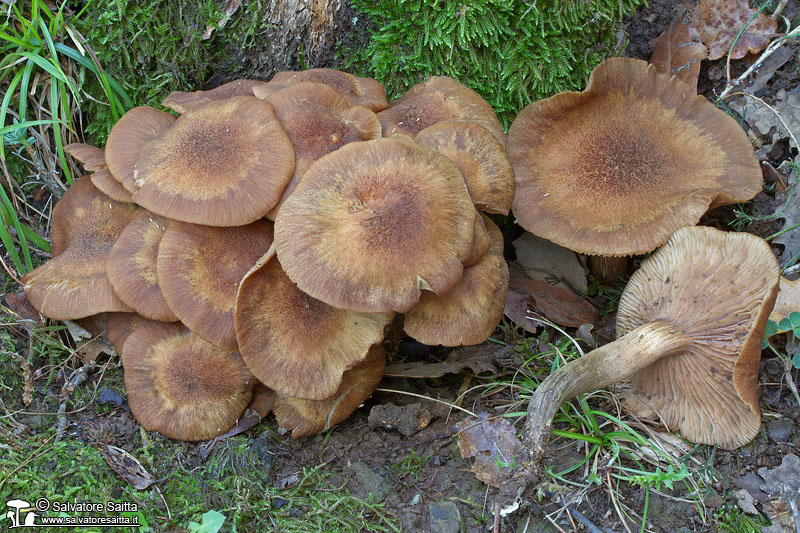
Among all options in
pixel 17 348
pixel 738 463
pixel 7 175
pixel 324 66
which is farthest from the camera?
pixel 324 66

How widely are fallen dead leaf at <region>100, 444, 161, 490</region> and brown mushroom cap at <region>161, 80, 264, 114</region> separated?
6.10 feet

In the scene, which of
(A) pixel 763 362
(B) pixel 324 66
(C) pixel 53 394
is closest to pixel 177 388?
(C) pixel 53 394

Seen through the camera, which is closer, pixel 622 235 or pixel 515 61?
pixel 622 235

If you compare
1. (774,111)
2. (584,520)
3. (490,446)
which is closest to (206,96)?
(490,446)

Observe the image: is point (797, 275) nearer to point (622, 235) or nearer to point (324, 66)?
point (622, 235)

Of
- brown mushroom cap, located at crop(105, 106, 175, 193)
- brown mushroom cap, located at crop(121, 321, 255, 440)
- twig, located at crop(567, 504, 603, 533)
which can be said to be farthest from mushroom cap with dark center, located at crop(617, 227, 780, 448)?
brown mushroom cap, located at crop(105, 106, 175, 193)

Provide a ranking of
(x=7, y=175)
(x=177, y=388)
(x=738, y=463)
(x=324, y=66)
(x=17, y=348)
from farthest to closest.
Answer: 1. (x=324, y=66)
2. (x=7, y=175)
3. (x=17, y=348)
4. (x=177, y=388)
5. (x=738, y=463)

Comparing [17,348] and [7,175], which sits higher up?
[7,175]

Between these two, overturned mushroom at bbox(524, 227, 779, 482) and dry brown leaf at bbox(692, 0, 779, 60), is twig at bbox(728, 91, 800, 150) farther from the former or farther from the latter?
overturned mushroom at bbox(524, 227, 779, 482)

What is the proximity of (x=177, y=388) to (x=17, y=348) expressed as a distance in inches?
42.7

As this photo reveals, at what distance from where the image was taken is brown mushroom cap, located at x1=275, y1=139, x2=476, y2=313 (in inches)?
104

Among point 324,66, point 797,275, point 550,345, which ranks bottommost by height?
point 550,345

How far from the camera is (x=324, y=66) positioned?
4.03 meters

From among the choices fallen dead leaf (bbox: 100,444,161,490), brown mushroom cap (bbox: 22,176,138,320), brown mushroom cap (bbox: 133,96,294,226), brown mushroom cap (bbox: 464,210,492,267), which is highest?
brown mushroom cap (bbox: 133,96,294,226)
